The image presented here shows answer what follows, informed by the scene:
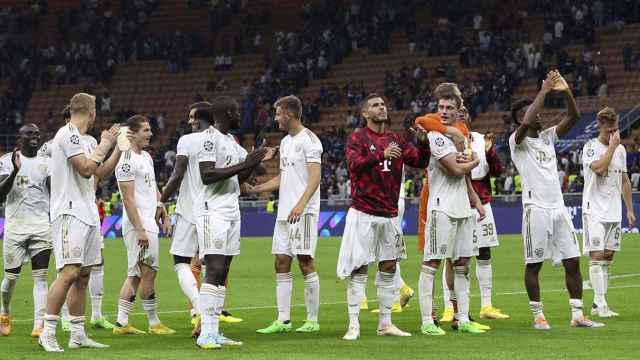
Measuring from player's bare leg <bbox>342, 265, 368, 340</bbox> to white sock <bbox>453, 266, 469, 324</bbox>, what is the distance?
1142mm

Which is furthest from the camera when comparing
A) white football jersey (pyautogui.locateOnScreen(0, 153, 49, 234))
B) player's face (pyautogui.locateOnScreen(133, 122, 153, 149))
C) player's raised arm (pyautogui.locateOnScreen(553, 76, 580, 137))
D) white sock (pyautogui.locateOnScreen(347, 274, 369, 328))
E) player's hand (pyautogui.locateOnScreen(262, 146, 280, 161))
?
player's face (pyautogui.locateOnScreen(133, 122, 153, 149))

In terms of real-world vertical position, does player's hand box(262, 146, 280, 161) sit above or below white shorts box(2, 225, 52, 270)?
above

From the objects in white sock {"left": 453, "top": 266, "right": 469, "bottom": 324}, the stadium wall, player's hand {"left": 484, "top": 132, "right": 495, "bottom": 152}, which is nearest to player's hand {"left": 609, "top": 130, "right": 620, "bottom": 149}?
player's hand {"left": 484, "top": 132, "right": 495, "bottom": 152}

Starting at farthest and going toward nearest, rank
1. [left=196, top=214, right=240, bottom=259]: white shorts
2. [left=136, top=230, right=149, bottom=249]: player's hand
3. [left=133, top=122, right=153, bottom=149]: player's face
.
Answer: [left=133, top=122, right=153, bottom=149]: player's face → [left=136, top=230, right=149, bottom=249]: player's hand → [left=196, top=214, right=240, bottom=259]: white shorts

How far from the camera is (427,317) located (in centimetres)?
1391

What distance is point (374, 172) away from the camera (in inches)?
538

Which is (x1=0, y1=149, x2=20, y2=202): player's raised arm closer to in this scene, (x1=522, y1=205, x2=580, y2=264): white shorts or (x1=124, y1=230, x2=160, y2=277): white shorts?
(x1=124, y1=230, x2=160, y2=277): white shorts

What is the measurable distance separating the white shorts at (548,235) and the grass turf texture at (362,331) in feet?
2.80

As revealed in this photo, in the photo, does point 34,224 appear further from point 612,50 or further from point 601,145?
point 612,50

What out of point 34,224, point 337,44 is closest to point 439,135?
A: point 34,224

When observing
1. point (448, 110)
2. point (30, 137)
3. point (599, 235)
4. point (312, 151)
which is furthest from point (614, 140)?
point (30, 137)

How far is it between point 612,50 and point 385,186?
3724cm

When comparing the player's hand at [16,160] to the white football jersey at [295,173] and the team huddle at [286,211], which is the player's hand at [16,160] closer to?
the team huddle at [286,211]

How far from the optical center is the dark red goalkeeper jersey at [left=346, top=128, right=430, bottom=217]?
13594mm
